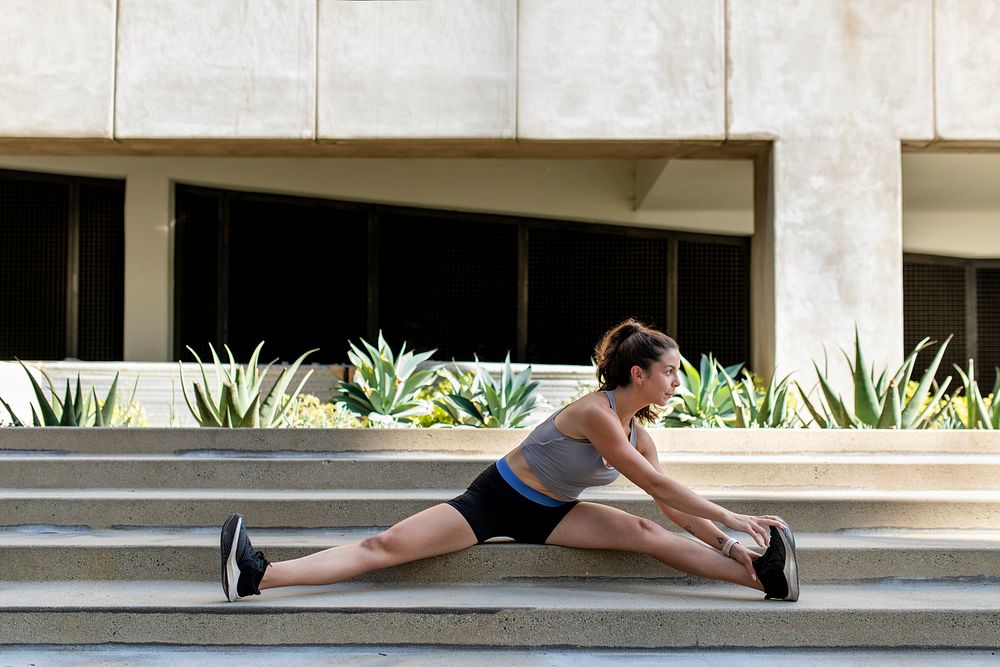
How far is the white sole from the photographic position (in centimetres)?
375

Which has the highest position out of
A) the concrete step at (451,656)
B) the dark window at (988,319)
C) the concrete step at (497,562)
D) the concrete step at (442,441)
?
the dark window at (988,319)

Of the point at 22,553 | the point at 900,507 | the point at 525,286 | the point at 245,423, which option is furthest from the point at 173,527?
the point at 525,286

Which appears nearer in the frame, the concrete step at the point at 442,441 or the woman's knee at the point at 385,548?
the woman's knee at the point at 385,548

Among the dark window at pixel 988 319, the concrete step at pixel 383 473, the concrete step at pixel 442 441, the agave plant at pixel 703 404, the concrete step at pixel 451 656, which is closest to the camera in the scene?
the concrete step at pixel 451 656

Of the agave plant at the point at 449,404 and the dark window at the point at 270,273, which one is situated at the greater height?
the dark window at the point at 270,273

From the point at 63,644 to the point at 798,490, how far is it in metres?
3.49

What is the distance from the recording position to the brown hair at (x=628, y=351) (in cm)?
396

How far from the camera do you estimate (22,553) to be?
4.30 m

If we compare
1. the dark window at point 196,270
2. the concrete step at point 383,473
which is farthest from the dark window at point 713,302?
the concrete step at point 383,473

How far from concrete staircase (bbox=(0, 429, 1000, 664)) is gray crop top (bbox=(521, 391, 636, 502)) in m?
0.36

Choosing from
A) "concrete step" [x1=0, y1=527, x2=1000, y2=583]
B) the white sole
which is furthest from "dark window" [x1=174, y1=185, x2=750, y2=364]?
the white sole

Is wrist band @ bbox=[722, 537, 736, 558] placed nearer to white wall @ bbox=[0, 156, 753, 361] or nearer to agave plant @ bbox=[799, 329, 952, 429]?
agave plant @ bbox=[799, 329, 952, 429]

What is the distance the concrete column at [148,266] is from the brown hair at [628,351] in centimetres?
903

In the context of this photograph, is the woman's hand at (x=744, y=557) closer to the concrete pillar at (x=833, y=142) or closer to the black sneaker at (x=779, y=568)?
the black sneaker at (x=779, y=568)
